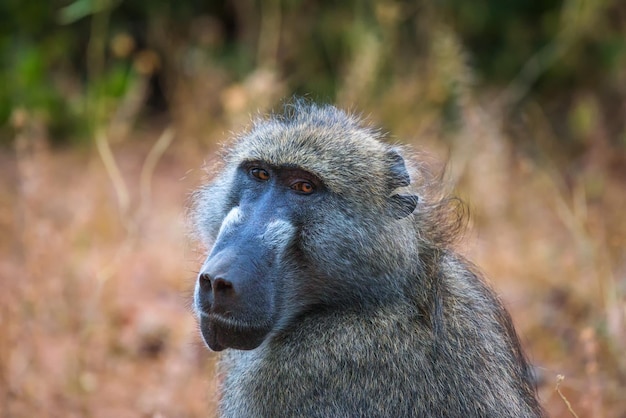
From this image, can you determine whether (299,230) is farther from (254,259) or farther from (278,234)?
(254,259)

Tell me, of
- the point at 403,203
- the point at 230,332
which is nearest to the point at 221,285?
the point at 230,332

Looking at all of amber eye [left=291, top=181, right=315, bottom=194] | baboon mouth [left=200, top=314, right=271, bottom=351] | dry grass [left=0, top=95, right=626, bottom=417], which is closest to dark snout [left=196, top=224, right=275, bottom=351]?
baboon mouth [left=200, top=314, right=271, bottom=351]

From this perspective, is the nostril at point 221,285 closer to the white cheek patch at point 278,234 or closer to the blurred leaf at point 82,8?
the white cheek patch at point 278,234

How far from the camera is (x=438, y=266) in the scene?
9.45ft

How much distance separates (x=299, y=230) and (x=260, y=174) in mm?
263

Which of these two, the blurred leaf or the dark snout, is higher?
the blurred leaf

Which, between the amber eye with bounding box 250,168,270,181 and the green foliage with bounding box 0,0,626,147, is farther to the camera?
the green foliage with bounding box 0,0,626,147

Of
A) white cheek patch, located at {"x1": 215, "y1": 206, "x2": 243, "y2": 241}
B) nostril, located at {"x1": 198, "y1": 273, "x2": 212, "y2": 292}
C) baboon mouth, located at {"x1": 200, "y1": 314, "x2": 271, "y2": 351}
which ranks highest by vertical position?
white cheek patch, located at {"x1": 215, "y1": 206, "x2": 243, "y2": 241}

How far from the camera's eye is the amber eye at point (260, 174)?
288 centimetres

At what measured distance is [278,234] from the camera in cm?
268

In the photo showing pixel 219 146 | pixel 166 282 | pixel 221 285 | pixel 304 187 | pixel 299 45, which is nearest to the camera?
pixel 221 285

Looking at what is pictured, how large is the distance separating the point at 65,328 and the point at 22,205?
760 mm

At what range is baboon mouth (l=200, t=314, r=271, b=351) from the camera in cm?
255

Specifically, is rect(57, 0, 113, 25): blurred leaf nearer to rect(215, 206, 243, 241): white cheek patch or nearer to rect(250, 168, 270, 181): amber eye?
rect(250, 168, 270, 181): amber eye
